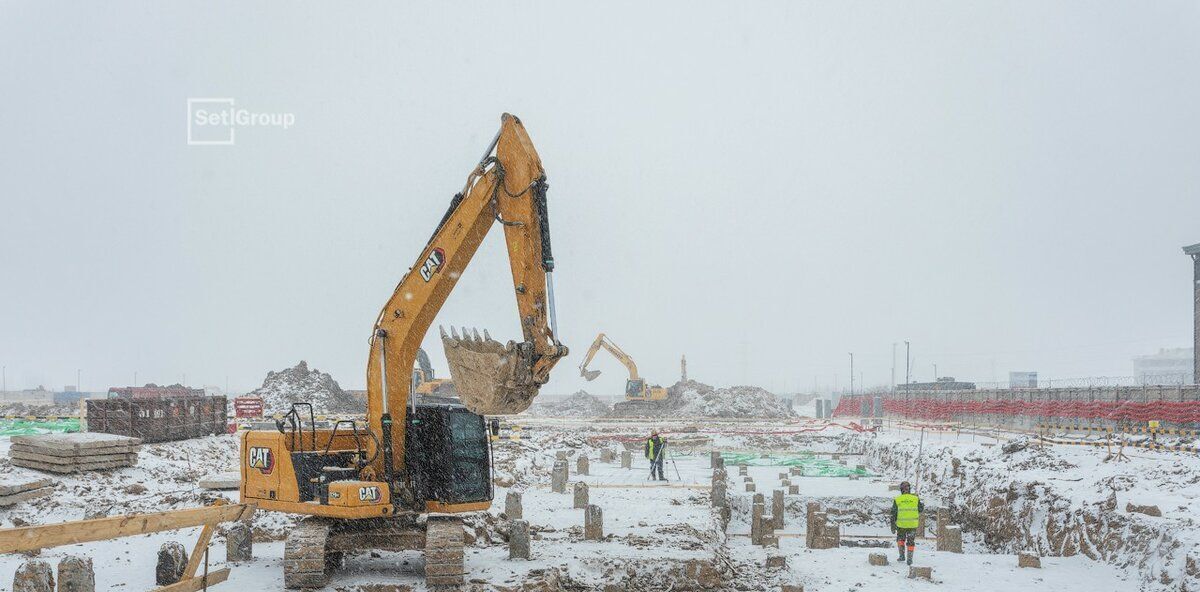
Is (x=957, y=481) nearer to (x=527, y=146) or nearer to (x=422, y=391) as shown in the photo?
(x=527, y=146)

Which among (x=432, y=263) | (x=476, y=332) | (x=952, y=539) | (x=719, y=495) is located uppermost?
(x=432, y=263)

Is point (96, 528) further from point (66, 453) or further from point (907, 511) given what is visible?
point (907, 511)

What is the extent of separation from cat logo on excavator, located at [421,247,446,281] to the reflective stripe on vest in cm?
825

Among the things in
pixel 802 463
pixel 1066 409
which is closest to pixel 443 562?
pixel 802 463

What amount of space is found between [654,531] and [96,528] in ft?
29.8

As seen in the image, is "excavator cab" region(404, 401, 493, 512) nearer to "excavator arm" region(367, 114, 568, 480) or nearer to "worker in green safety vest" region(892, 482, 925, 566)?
"excavator arm" region(367, 114, 568, 480)

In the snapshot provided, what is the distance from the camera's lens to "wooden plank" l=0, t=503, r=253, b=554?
6.48m

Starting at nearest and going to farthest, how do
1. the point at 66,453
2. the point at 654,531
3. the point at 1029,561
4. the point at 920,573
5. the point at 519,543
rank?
the point at 519,543, the point at 920,573, the point at 1029,561, the point at 654,531, the point at 66,453

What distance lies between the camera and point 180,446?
842 inches

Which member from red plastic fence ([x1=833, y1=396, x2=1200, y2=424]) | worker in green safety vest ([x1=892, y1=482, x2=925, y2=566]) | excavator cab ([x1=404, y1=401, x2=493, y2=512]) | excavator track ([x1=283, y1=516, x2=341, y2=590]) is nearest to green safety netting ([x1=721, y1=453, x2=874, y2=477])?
red plastic fence ([x1=833, y1=396, x2=1200, y2=424])

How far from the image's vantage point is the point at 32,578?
873cm

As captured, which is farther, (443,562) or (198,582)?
(443,562)

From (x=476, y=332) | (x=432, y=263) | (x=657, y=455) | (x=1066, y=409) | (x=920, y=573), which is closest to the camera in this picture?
(x=476, y=332)

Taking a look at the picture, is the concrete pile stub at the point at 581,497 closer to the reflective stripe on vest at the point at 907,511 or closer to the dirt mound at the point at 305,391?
the reflective stripe on vest at the point at 907,511
